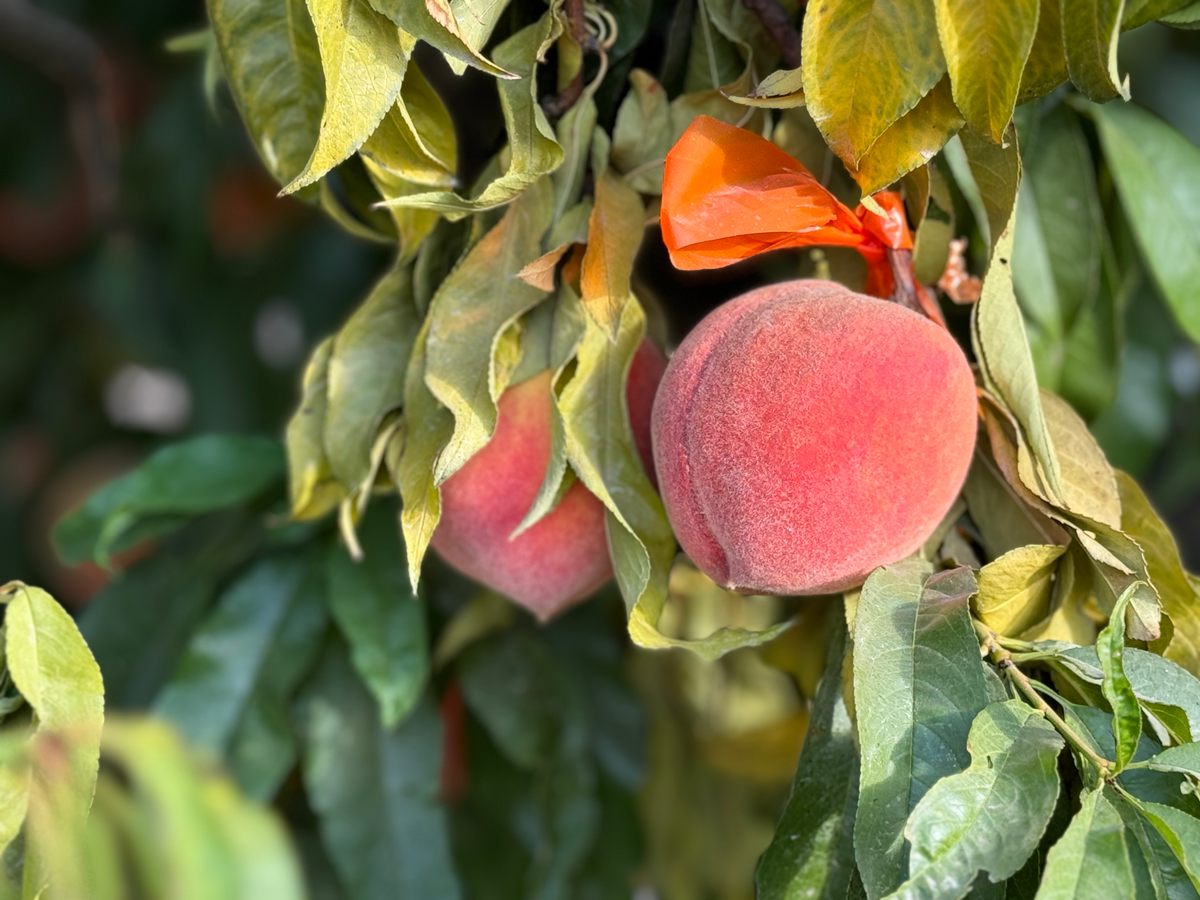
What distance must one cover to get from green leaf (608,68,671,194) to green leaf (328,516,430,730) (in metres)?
0.29

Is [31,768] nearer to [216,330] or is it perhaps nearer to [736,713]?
[736,713]

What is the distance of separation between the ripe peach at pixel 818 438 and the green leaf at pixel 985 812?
0.28 ft

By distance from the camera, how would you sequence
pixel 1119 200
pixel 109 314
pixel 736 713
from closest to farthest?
1. pixel 1119 200
2. pixel 736 713
3. pixel 109 314

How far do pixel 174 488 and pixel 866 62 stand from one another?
506mm

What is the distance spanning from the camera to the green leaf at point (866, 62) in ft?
1.46

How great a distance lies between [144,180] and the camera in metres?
1.25

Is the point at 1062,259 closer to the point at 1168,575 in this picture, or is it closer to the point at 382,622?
the point at 1168,575

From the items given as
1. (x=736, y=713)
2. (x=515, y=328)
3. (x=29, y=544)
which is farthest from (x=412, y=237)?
(x=29, y=544)

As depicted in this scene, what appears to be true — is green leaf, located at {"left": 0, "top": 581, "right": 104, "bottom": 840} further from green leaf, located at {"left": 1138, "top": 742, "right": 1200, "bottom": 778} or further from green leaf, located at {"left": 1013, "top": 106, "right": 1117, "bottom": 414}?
green leaf, located at {"left": 1013, "top": 106, "right": 1117, "bottom": 414}

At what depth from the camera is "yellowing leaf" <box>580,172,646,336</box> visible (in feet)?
1.75

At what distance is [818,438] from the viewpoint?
47cm

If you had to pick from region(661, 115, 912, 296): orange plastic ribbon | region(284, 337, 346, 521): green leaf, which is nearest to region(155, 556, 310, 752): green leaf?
region(284, 337, 346, 521): green leaf

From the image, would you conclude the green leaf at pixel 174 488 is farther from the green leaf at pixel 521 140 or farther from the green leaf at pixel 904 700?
the green leaf at pixel 904 700

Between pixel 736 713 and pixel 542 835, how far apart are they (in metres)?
0.39
